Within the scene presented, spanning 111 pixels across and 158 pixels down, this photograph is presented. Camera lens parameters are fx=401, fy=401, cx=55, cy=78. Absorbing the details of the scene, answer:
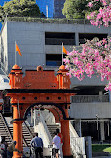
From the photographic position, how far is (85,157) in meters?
24.0

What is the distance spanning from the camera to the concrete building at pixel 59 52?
45250 millimetres

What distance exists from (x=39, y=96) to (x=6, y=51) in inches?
967

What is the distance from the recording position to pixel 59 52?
159ft

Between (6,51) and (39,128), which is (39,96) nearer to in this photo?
(39,128)

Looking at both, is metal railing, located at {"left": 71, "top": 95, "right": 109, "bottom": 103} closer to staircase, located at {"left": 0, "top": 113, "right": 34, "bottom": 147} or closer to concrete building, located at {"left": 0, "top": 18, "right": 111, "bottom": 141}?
concrete building, located at {"left": 0, "top": 18, "right": 111, "bottom": 141}

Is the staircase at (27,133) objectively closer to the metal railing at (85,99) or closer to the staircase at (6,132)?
the staircase at (6,132)

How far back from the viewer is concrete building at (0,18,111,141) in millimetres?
45250

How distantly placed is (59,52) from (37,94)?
24421 mm

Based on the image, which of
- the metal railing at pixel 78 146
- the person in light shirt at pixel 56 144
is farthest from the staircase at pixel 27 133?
the person in light shirt at pixel 56 144

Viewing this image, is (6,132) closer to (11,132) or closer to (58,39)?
(11,132)

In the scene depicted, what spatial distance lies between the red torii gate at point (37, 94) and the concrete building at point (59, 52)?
19947mm

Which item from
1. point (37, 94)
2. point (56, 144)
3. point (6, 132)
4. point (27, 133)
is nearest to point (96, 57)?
point (56, 144)

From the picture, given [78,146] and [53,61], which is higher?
[53,61]

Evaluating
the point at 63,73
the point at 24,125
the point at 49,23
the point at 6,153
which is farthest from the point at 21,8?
the point at 6,153
